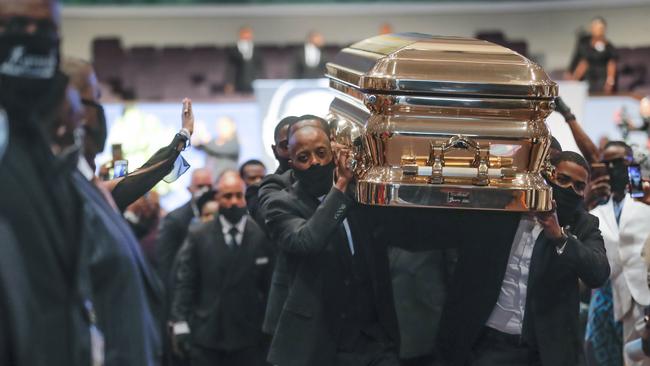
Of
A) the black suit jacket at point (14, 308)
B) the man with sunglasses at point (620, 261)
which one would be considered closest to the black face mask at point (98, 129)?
the black suit jacket at point (14, 308)

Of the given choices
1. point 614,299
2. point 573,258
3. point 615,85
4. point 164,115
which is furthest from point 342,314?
point 615,85

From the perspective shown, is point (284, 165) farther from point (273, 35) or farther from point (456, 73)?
point (273, 35)

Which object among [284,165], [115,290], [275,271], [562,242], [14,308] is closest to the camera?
[14,308]

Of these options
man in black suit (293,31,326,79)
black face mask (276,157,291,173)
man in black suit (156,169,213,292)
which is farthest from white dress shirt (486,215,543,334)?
man in black suit (293,31,326,79)

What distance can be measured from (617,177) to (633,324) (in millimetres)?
729

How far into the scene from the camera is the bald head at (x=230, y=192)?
19.7ft

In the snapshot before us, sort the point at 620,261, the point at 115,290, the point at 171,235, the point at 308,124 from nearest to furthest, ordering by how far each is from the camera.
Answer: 1. the point at 115,290
2. the point at 308,124
3. the point at 620,261
4. the point at 171,235

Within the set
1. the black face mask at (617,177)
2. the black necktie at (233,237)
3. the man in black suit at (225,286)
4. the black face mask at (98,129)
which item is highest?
the black face mask at (98,129)

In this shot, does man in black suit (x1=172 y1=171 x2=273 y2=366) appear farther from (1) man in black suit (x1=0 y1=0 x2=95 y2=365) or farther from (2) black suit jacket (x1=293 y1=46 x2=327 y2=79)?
(2) black suit jacket (x1=293 y1=46 x2=327 y2=79)

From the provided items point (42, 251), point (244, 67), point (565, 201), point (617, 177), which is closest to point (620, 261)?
point (617, 177)

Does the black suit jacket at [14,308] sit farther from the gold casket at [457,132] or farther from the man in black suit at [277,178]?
the man in black suit at [277,178]

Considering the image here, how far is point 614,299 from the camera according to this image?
16.3 ft

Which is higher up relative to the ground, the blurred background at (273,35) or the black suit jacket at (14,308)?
the black suit jacket at (14,308)

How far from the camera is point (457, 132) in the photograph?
3.79m
